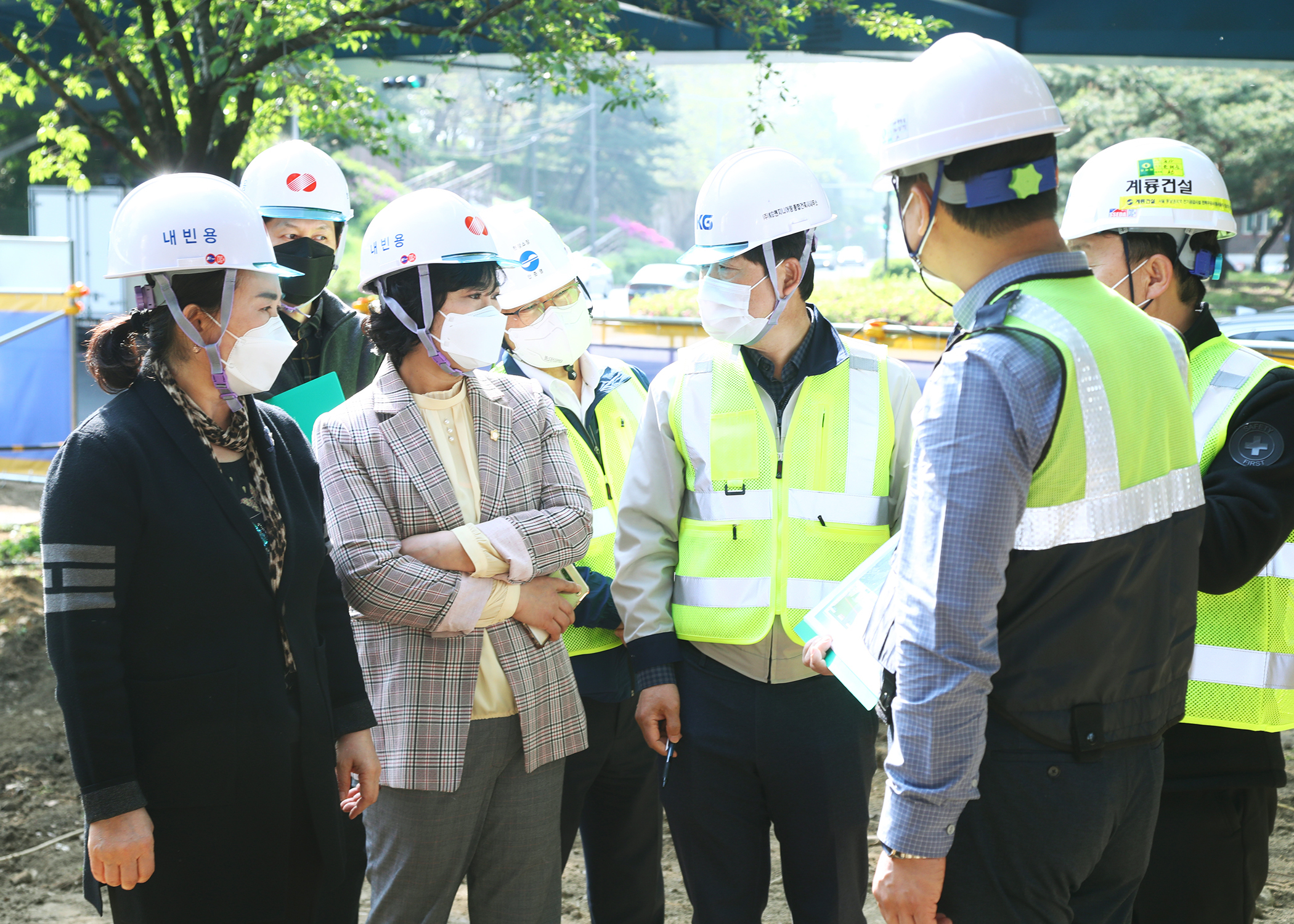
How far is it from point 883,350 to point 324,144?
115 feet

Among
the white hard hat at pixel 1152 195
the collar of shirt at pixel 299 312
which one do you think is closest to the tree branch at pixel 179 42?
the collar of shirt at pixel 299 312

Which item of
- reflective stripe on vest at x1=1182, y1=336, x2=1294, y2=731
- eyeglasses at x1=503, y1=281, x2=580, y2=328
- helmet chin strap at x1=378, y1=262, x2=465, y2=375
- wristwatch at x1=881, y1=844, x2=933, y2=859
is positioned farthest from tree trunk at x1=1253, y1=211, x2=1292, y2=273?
wristwatch at x1=881, y1=844, x2=933, y2=859

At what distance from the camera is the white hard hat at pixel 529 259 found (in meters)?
3.68

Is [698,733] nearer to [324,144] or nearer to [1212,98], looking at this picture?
[1212,98]

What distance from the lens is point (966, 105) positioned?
186 cm

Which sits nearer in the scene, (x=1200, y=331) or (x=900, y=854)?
(x=900, y=854)

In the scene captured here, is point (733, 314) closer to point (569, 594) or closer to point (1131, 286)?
point (569, 594)

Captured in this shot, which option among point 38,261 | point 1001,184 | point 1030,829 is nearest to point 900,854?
point 1030,829

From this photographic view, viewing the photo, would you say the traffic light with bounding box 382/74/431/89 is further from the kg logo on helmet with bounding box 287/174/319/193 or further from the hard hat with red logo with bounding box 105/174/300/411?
the hard hat with red logo with bounding box 105/174/300/411

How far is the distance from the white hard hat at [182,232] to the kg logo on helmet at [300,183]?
138 cm

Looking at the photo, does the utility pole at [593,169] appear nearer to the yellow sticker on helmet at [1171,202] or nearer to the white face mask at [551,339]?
the white face mask at [551,339]

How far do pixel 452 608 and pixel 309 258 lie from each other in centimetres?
181

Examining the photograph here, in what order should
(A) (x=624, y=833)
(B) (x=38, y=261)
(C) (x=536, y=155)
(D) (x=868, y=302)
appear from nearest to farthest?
(A) (x=624, y=833), (B) (x=38, y=261), (D) (x=868, y=302), (C) (x=536, y=155)

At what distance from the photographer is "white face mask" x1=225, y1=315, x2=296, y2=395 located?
257 centimetres
